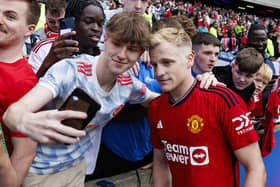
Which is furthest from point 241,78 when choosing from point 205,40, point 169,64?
point 169,64

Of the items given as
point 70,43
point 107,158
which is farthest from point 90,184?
point 70,43

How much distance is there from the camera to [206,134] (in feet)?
5.11

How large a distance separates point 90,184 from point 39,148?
1051 millimetres

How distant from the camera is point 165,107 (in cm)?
169

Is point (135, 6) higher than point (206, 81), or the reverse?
point (135, 6)

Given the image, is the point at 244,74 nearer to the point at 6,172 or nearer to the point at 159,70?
the point at 159,70

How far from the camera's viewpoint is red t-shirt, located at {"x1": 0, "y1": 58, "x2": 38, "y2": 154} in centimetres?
131

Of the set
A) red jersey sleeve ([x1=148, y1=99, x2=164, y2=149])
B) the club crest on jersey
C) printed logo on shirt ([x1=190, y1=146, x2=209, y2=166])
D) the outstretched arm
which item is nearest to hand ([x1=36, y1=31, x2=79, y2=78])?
red jersey sleeve ([x1=148, y1=99, x2=164, y2=149])

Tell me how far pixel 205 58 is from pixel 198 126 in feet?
3.56

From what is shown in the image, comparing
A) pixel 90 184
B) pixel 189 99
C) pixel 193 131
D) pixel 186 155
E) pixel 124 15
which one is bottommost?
pixel 90 184

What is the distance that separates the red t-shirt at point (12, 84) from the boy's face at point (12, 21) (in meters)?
0.12

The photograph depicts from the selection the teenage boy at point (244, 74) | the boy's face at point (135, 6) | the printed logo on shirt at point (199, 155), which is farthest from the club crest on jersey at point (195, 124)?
the boy's face at point (135, 6)

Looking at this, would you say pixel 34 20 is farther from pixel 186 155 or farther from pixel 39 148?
pixel 186 155

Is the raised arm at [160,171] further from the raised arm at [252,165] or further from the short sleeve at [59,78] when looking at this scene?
the short sleeve at [59,78]
